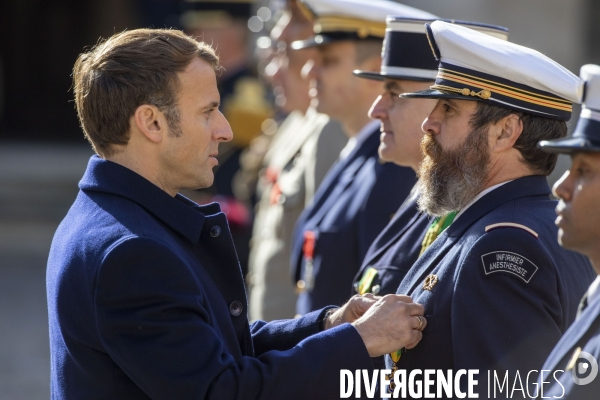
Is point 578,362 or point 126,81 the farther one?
point 126,81

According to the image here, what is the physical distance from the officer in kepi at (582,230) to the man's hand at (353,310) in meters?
0.73

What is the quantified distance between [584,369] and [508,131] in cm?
89

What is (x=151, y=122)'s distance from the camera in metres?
2.70

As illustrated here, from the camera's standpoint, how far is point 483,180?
278cm

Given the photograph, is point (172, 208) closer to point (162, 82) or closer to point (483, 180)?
point (162, 82)

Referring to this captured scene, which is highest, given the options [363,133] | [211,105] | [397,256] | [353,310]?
[211,105]

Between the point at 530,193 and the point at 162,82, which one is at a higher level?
the point at 162,82

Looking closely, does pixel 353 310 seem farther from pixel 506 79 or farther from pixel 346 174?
pixel 346 174

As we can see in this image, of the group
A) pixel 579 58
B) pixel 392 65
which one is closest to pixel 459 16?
pixel 579 58

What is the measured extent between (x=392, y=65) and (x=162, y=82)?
3.68ft

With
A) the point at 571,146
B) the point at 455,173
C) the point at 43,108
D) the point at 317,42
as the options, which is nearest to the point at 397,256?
the point at 455,173

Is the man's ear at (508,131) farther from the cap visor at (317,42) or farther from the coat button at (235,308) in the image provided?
the cap visor at (317,42)

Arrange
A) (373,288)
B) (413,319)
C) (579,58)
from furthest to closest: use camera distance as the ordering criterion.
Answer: (579,58) → (373,288) → (413,319)

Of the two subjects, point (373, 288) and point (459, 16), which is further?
point (459, 16)
